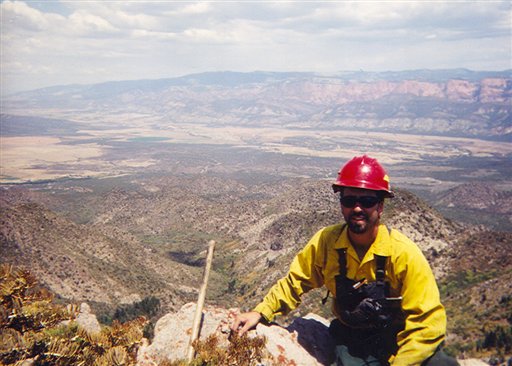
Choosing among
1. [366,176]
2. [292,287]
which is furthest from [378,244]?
[292,287]

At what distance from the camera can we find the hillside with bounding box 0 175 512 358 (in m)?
35.9

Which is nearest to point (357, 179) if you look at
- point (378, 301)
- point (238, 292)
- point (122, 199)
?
point (378, 301)

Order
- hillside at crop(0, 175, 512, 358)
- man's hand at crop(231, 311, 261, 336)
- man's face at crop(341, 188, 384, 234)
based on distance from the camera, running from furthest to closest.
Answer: hillside at crop(0, 175, 512, 358) < man's hand at crop(231, 311, 261, 336) < man's face at crop(341, 188, 384, 234)

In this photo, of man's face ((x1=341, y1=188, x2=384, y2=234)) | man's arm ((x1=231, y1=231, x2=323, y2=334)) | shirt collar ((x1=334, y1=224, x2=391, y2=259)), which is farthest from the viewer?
man's arm ((x1=231, y1=231, x2=323, y2=334))

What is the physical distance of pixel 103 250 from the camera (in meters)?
54.6

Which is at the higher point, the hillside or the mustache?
the mustache

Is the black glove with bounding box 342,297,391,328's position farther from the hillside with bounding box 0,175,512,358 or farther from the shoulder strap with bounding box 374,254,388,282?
the hillside with bounding box 0,175,512,358

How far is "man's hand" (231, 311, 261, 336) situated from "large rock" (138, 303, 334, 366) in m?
0.17

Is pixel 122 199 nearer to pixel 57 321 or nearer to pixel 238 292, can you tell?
pixel 238 292

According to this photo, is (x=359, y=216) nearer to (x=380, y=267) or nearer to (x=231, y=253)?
(x=380, y=267)

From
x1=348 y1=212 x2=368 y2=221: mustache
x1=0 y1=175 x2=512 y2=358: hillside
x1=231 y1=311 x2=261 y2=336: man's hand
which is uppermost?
x1=348 y1=212 x2=368 y2=221: mustache

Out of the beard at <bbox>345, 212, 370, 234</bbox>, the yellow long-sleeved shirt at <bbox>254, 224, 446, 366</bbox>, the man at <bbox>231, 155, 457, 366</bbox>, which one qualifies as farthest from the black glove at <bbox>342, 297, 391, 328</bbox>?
the beard at <bbox>345, 212, 370, 234</bbox>

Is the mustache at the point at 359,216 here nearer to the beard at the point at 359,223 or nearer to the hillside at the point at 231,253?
the beard at the point at 359,223

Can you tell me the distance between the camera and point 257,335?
658 cm
